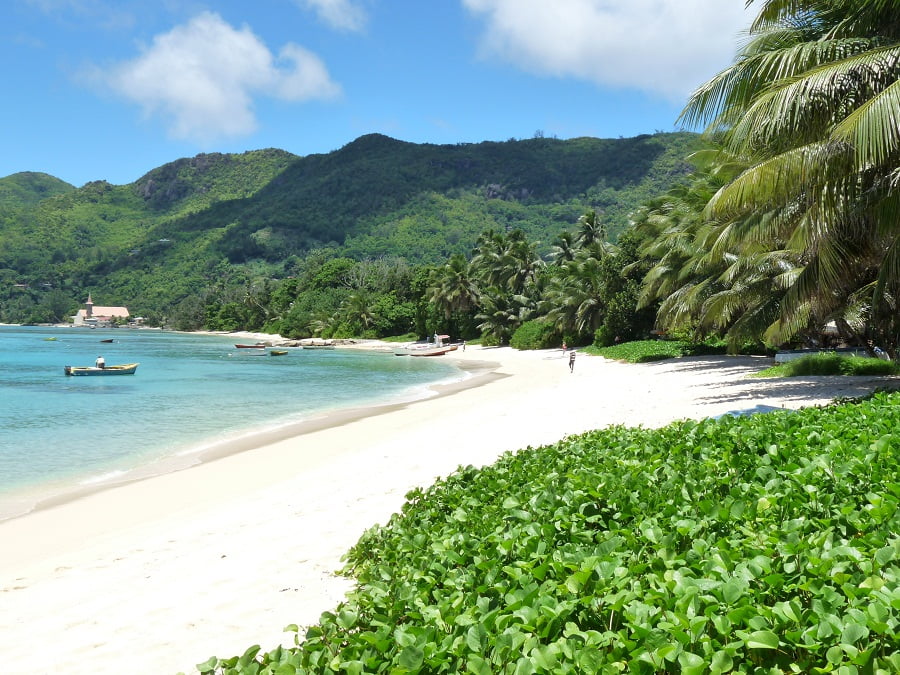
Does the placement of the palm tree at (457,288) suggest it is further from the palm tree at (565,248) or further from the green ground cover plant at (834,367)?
the green ground cover plant at (834,367)

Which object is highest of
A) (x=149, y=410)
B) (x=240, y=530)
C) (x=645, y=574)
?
(x=645, y=574)

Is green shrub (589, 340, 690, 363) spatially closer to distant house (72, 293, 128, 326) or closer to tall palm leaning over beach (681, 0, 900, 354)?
tall palm leaning over beach (681, 0, 900, 354)

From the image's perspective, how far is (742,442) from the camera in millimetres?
6070

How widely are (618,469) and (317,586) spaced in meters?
2.67

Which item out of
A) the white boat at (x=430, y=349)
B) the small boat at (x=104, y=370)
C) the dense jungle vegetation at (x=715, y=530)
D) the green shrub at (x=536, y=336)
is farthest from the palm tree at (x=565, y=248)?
the dense jungle vegetation at (x=715, y=530)

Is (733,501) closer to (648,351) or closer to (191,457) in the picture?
(191,457)

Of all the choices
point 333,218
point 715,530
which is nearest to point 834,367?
point 715,530

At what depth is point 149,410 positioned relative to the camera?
21.5 metres

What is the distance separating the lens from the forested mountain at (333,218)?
14738 centimetres

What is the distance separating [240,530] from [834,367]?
16788mm

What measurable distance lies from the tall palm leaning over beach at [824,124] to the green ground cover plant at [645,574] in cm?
508

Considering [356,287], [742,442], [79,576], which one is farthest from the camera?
[356,287]

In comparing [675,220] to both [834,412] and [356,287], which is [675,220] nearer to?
[834,412]

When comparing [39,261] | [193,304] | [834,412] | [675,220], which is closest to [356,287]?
[193,304]
